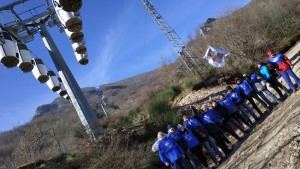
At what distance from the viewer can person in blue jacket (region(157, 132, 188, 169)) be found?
1080cm

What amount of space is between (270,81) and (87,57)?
22.6ft

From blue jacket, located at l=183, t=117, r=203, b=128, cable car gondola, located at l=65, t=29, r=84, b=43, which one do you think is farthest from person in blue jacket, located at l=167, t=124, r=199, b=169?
cable car gondola, located at l=65, t=29, r=84, b=43

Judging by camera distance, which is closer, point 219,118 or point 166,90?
point 219,118

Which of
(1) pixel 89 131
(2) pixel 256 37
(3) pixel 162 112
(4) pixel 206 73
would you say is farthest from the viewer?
(2) pixel 256 37

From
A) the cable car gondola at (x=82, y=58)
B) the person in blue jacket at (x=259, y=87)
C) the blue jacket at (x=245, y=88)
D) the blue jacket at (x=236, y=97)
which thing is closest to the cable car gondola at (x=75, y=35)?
the cable car gondola at (x=82, y=58)

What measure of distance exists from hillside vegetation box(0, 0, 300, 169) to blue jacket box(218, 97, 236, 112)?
3170 mm

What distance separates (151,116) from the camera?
17.6m

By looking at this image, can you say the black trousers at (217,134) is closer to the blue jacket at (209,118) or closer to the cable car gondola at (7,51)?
the blue jacket at (209,118)

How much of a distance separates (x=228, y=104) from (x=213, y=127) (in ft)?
4.92

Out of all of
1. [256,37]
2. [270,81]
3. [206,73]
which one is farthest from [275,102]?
[256,37]

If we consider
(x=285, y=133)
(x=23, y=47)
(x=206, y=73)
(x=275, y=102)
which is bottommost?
(x=285, y=133)

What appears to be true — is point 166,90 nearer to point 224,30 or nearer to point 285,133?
point 224,30

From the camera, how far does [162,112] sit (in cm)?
1800

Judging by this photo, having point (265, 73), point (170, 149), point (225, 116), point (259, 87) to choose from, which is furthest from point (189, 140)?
point (265, 73)
